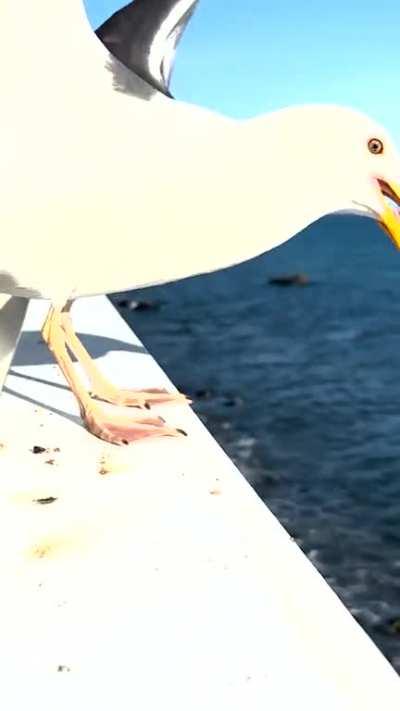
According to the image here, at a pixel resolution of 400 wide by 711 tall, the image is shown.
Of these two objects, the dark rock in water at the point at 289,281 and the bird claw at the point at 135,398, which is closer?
the bird claw at the point at 135,398

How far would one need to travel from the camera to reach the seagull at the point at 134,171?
10.8ft

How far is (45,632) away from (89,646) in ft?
0.51

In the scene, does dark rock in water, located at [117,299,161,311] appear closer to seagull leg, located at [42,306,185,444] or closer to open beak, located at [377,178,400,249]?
seagull leg, located at [42,306,185,444]

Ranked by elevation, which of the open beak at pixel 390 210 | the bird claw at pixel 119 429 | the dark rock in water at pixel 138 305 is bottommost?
the dark rock in water at pixel 138 305

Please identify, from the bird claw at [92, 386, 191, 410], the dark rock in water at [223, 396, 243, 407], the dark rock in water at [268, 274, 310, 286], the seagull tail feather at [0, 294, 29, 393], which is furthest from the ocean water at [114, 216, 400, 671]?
the dark rock in water at [268, 274, 310, 286]

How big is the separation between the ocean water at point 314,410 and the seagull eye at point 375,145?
402 cm

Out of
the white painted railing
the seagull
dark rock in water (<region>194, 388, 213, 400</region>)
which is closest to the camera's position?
the white painted railing

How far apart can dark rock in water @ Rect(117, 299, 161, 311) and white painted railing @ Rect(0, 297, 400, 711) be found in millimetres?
16693

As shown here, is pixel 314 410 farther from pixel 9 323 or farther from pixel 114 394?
pixel 9 323

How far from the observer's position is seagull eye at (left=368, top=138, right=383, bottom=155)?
3402mm

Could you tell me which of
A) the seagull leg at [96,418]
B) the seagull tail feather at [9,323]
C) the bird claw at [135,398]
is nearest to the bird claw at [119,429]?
the seagull leg at [96,418]

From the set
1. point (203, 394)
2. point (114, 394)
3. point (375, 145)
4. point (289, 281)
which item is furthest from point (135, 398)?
point (289, 281)

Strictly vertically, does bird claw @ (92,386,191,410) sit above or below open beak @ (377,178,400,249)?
below

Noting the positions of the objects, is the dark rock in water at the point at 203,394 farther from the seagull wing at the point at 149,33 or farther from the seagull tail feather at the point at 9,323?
the seagull wing at the point at 149,33
